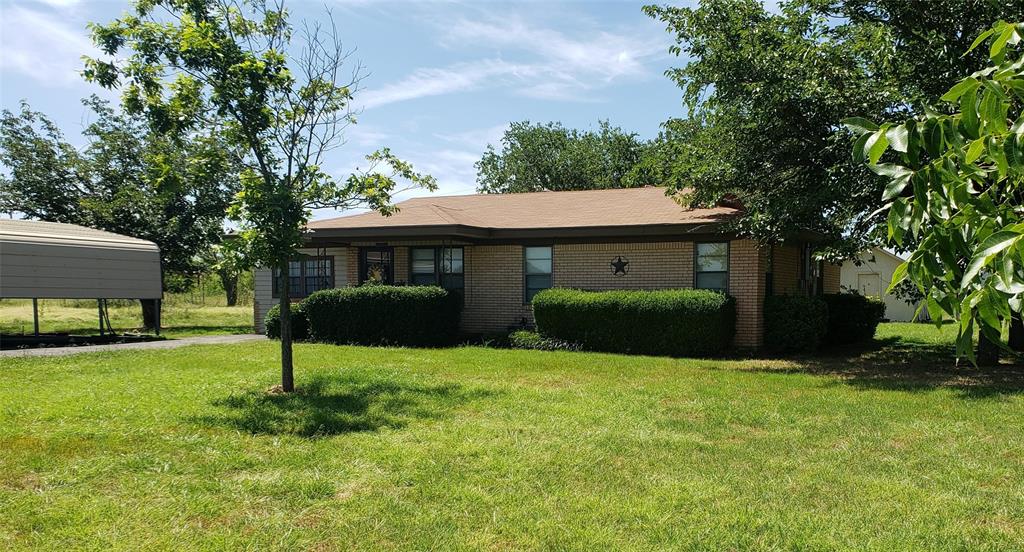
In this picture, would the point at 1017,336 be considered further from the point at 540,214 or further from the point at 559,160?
the point at 559,160

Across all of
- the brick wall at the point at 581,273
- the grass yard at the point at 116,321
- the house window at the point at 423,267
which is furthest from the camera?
the grass yard at the point at 116,321

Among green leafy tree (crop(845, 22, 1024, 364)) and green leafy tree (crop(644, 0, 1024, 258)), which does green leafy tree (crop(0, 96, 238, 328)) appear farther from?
green leafy tree (crop(845, 22, 1024, 364))

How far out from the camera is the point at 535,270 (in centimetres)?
1758

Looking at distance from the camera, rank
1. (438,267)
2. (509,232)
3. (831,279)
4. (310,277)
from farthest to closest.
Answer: (831,279) → (310,277) → (438,267) → (509,232)

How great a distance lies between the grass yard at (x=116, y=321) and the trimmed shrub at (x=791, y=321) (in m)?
15.4

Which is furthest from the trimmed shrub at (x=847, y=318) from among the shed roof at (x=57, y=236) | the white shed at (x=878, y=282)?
the shed roof at (x=57, y=236)

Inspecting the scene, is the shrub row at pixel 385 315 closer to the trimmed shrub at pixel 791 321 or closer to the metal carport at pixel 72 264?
the metal carport at pixel 72 264

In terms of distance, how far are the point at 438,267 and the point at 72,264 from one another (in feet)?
29.4

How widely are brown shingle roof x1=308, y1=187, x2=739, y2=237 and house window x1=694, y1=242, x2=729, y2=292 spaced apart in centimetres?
72

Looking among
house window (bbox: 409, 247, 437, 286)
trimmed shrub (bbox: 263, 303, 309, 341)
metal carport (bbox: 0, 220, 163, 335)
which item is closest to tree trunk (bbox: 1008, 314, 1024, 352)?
house window (bbox: 409, 247, 437, 286)

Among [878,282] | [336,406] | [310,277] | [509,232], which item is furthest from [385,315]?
[878,282]

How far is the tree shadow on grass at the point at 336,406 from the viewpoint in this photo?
24.6 ft

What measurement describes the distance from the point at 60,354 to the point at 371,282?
22.3ft

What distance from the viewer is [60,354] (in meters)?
14.2
